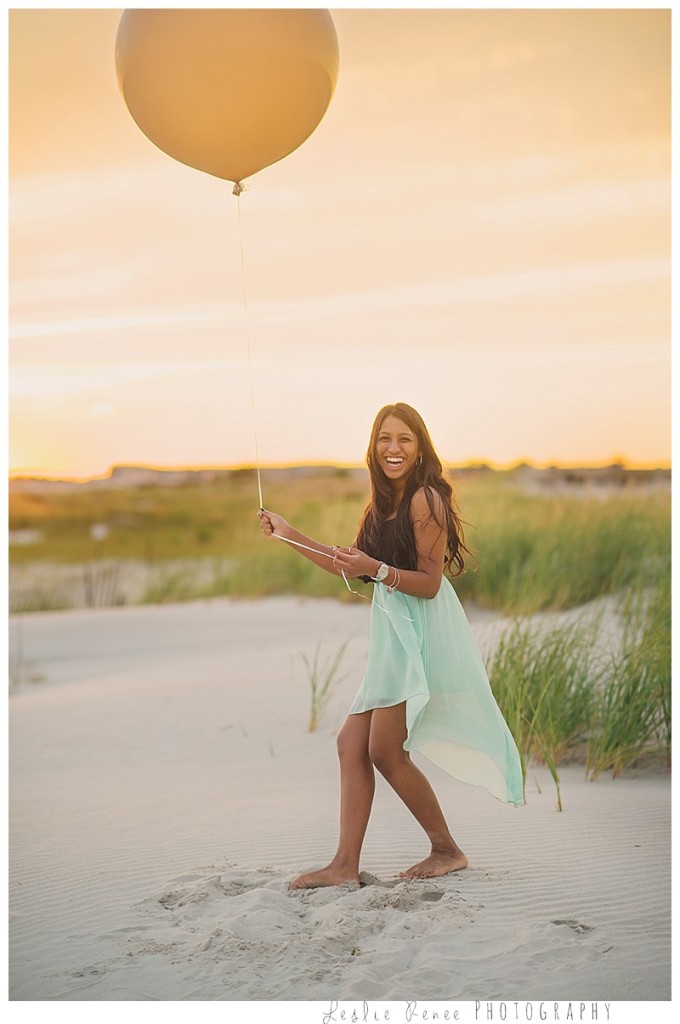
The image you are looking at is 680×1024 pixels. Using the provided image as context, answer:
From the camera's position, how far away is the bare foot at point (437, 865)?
300 centimetres

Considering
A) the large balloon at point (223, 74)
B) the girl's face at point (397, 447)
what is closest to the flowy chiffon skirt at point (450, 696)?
Result: the girl's face at point (397, 447)

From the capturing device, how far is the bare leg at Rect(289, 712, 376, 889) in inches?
116

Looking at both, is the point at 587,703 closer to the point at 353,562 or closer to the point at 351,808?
the point at 351,808

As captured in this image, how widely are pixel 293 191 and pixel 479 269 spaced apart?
4.49 feet

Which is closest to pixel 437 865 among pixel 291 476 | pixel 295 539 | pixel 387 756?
pixel 387 756

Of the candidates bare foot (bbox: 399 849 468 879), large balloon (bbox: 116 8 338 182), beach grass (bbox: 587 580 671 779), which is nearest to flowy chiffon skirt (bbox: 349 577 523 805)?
bare foot (bbox: 399 849 468 879)

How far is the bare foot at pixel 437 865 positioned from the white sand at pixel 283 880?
0.04m

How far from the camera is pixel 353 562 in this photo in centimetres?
282

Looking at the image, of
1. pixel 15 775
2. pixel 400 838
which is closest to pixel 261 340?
pixel 15 775

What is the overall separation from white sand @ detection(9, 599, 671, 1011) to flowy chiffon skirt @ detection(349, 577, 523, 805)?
12.8 inches

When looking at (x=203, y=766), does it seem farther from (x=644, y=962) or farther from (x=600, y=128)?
(x=600, y=128)

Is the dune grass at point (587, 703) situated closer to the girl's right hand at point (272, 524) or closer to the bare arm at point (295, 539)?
the bare arm at point (295, 539)

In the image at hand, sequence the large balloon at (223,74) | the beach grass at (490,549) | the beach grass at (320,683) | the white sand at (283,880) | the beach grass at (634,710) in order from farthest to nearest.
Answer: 1. the beach grass at (490,549)
2. the beach grass at (320,683)
3. the beach grass at (634,710)
4. the large balloon at (223,74)
5. the white sand at (283,880)

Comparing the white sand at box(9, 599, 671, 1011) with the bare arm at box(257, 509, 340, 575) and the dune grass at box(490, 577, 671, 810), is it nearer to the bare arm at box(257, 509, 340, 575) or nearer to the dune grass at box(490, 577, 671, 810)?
the dune grass at box(490, 577, 671, 810)
